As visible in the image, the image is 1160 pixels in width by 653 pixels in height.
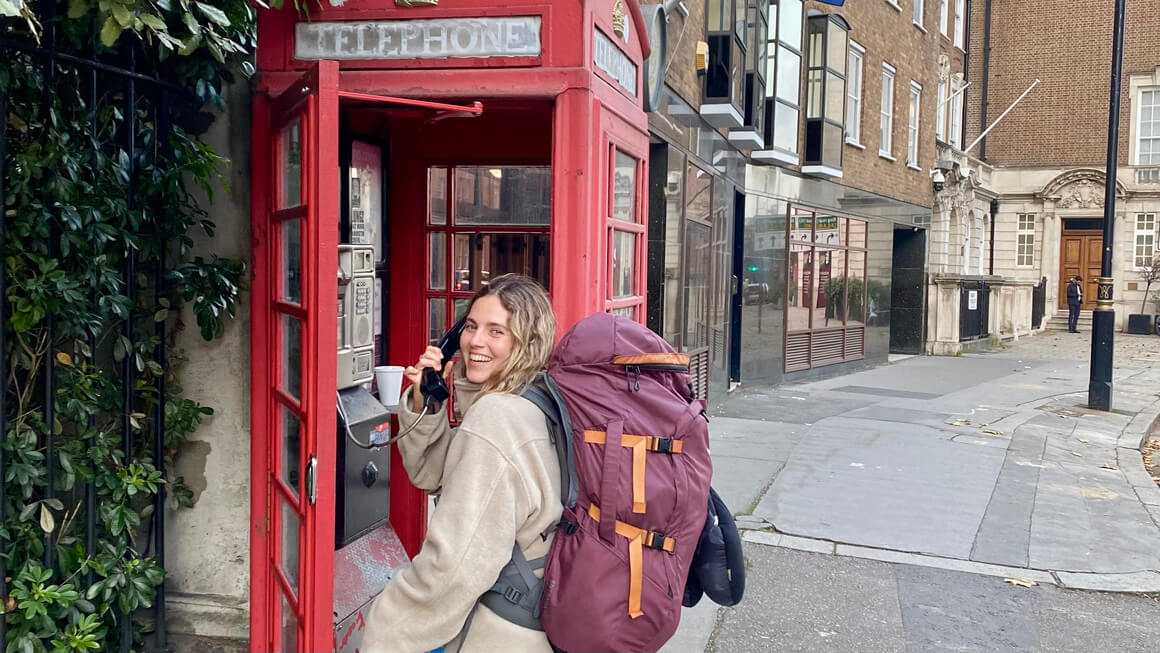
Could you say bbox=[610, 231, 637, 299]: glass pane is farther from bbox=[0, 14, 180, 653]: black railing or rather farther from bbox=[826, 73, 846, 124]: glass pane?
bbox=[826, 73, 846, 124]: glass pane

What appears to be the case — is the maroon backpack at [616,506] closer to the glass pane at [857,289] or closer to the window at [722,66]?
the window at [722,66]

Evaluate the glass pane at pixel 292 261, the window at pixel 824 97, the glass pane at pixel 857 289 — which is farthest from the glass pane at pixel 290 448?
the glass pane at pixel 857 289

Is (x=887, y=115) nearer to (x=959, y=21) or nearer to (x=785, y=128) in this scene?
(x=785, y=128)

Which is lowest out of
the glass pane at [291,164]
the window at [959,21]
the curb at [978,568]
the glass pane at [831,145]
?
the curb at [978,568]

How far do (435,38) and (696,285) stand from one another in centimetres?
751

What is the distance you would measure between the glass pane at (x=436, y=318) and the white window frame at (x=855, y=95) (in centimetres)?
1335

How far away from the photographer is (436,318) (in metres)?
4.86

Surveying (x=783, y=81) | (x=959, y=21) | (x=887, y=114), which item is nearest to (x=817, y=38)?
(x=783, y=81)

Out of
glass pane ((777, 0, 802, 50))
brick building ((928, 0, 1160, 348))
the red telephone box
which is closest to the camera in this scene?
the red telephone box

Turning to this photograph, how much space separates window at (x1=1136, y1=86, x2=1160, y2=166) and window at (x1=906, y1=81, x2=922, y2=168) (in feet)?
48.2

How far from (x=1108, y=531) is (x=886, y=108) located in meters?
13.6

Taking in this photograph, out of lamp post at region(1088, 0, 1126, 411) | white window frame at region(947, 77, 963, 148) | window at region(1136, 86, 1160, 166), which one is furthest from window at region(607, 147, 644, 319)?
window at region(1136, 86, 1160, 166)

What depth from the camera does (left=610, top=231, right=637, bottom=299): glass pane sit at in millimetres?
3918

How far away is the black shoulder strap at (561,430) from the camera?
214 cm
